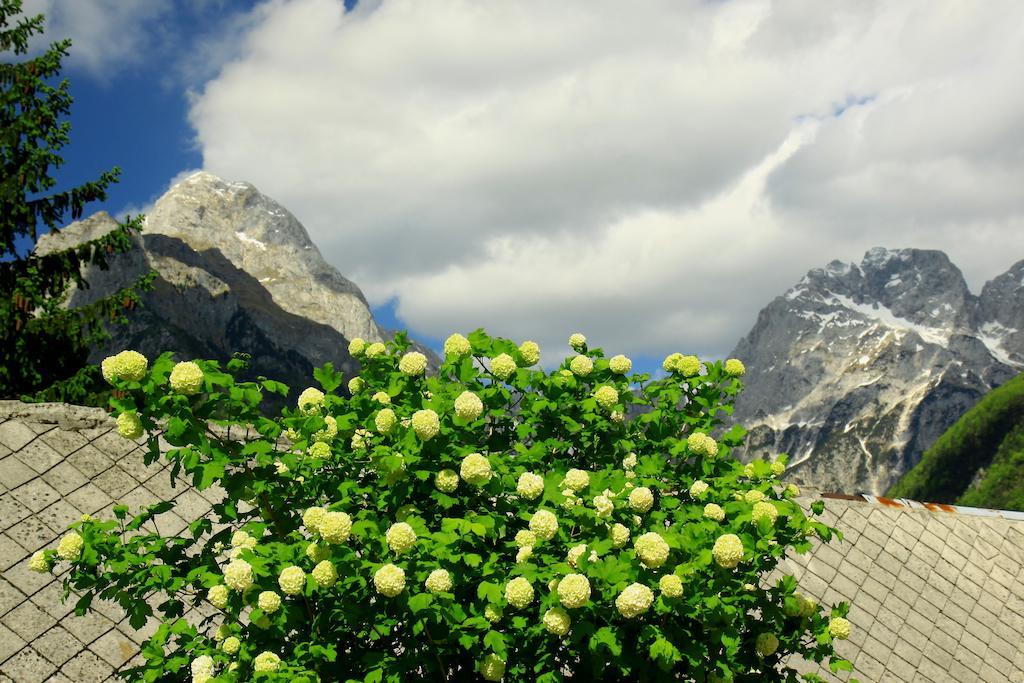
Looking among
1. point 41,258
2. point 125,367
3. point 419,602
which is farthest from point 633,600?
point 41,258

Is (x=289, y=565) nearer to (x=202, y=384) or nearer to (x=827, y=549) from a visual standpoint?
(x=202, y=384)

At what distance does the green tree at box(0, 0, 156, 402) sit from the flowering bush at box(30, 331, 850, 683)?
14.9 m

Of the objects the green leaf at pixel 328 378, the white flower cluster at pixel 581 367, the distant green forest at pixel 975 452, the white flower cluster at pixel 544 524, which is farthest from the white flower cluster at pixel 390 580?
the distant green forest at pixel 975 452

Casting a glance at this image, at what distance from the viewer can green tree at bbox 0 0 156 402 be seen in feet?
61.2

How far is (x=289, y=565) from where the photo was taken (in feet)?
16.0

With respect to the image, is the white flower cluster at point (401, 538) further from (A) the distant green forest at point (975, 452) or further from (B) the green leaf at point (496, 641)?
(A) the distant green forest at point (975, 452)

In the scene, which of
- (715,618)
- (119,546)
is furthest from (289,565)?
(715,618)

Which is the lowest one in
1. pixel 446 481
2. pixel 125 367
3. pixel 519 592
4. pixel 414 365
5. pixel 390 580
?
pixel 519 592

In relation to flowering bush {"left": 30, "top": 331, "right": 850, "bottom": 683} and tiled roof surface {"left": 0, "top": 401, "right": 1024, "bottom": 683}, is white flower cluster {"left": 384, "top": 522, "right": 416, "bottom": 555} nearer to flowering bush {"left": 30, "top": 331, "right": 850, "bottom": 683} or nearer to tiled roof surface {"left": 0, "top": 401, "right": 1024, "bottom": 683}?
flowering bush {"left": 30, "top": 331, "right": 850, "bottom": 683}

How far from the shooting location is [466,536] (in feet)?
15.6

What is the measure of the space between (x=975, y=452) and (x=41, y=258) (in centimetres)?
19874

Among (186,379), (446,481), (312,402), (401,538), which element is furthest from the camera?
(312,402)

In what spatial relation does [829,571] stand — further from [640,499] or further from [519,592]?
[519,592]

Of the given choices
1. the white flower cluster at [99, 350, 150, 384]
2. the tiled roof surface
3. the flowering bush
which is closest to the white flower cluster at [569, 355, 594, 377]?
the flowering bush
